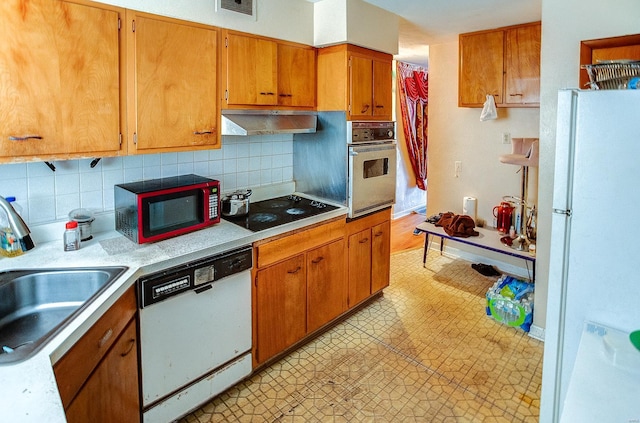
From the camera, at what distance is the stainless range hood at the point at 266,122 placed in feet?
7.95

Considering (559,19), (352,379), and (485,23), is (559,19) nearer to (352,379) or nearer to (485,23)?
(485,23)

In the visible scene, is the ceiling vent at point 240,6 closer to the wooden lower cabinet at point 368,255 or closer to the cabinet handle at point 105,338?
the wooden lower cabinet at point 368,255

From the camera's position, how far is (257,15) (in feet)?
8.23

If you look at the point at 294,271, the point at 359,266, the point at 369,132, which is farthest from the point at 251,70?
the point at 359,266

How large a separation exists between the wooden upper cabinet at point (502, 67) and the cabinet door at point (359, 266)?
182 centimetres

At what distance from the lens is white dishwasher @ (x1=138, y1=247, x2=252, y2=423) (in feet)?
6.21

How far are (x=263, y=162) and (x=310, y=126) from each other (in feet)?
1.55

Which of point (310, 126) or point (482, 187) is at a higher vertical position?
point (310, 126)

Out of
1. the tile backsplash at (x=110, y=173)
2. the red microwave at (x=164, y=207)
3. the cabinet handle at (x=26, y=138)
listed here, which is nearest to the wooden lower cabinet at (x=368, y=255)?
the tile backsplash at (x=110, y=173)

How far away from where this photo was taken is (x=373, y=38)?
2.95m

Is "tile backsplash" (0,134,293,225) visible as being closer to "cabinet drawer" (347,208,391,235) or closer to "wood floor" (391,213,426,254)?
"cabinet drawer" (347,208,391,235)

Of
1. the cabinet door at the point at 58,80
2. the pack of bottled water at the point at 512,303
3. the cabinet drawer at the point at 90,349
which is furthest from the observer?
the pack of bottled water at the point at 512,303

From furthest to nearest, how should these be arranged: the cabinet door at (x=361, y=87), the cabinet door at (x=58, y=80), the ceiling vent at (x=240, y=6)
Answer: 1. the cabinet door at (x=361, y=87)
2. the ceiling vent at (x=240, y=6)
3. the cabinet door at (x=58, y=80)

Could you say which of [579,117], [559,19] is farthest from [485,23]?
[579,117]
